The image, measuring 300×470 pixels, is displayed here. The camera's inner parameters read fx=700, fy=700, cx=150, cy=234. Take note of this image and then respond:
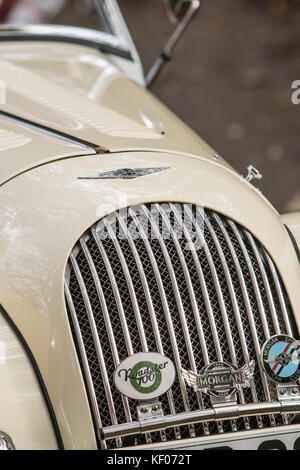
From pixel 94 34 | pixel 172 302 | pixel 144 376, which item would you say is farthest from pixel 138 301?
pixel 94 34

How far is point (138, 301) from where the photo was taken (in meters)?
1.92

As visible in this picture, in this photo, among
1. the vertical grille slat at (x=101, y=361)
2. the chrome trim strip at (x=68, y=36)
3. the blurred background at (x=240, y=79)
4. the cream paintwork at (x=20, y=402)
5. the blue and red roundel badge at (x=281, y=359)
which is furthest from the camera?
the blurred background at (x=240, y=79)

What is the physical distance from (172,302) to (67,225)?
1.18ft

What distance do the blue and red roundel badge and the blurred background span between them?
2.80 meters

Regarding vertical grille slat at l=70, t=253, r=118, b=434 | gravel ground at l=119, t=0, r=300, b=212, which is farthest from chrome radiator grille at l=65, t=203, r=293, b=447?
gravel ground at l=119, t=0, r=300, b=212

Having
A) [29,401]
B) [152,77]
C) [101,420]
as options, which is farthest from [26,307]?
[152,77]

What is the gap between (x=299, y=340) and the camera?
2.03 meters

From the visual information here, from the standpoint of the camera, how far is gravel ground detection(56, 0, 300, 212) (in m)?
5.59

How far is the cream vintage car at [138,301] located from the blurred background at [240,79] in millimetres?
2723

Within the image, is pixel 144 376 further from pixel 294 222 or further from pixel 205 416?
pixel 294 222

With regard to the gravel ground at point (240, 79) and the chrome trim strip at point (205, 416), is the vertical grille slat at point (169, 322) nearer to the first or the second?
the chrome trim strip at point (205, 416)

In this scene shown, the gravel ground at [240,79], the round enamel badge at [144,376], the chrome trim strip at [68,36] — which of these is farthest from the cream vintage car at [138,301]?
the gravel ground at [240,79]

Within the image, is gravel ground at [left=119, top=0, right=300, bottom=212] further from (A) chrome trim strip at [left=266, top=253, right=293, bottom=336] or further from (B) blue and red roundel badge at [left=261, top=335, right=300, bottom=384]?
(B) blue and red roundel badge at [left=261, top=335, right=300, bottom=384]

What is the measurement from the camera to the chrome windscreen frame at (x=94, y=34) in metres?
3.22
